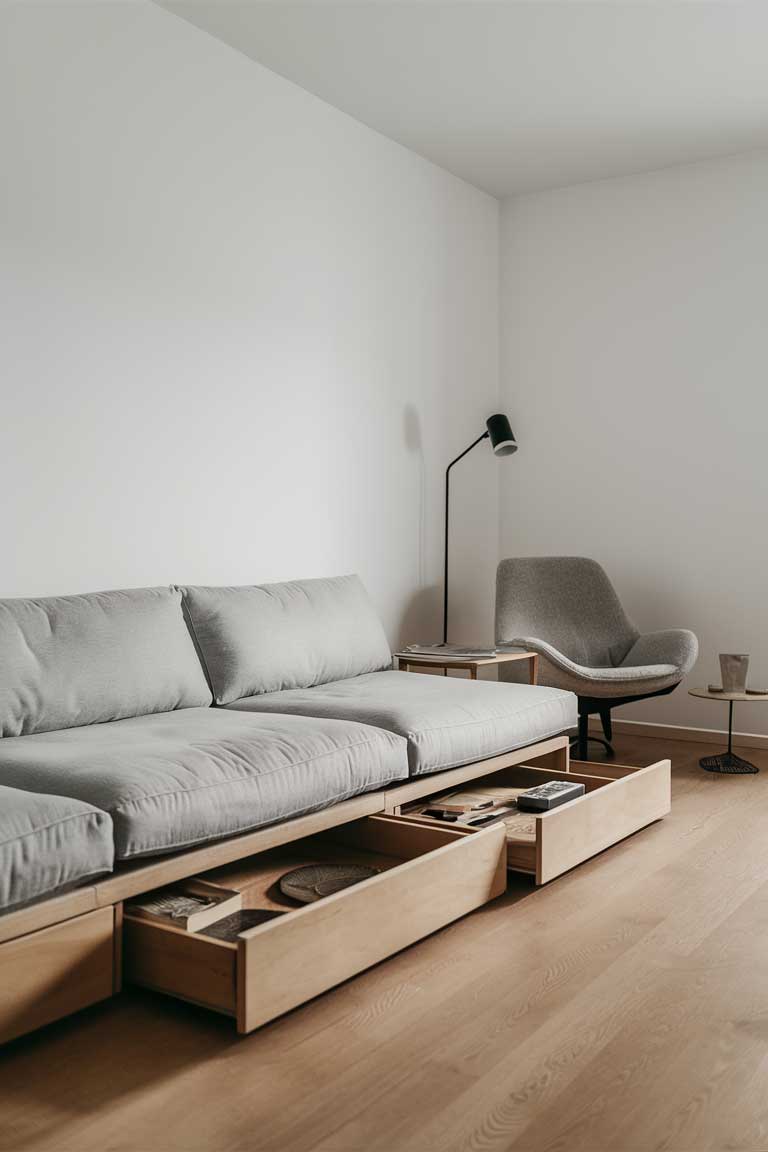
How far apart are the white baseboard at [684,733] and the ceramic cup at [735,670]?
63cm

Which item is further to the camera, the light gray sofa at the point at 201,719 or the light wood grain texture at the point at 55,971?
the light gray sofa at the point at 201,719

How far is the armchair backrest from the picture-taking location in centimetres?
461

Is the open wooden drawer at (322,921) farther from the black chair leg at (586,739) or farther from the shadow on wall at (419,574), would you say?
the shadow on wall at (419,574)

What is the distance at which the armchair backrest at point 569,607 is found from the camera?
181 inches

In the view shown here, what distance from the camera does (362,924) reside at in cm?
205

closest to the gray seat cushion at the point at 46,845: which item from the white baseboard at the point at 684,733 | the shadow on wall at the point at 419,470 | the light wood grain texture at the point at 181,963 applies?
the light wood grain texture at the point at 181,963

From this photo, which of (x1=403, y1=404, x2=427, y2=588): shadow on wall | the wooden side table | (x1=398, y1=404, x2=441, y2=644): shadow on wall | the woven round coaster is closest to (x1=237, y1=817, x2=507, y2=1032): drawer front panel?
the woven round coaster

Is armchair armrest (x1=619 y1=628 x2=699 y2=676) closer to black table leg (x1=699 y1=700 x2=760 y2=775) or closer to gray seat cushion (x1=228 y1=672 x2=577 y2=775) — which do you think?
black table leg (x1=699 y1=700 x2=760 y2=775)

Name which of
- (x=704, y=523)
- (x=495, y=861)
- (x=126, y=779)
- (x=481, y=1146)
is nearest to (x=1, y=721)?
(x=126, y=779)

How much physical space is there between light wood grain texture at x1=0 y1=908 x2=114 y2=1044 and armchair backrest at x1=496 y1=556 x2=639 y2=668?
2934 mm

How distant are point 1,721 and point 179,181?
2015 mm

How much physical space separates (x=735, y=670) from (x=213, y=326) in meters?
2.46

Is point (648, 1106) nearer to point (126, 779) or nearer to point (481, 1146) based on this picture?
point (481, 1146)

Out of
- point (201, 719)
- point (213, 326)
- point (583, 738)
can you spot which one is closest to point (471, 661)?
point (583, 738)
